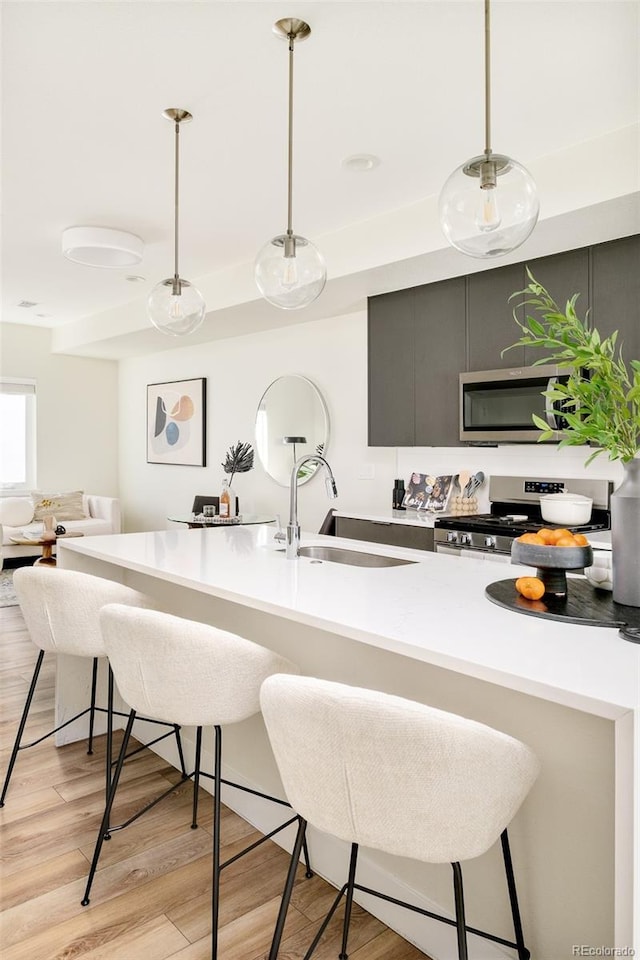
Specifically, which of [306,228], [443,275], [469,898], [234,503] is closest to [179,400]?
[234,503]

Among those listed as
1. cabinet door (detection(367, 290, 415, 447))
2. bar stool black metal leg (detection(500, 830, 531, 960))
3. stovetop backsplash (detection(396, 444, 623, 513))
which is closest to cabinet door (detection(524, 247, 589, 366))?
stovetop backsplash (detection(396, 444, 623, 513))

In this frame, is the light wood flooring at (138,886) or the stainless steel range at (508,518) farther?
the stainless steel range at (508,518)

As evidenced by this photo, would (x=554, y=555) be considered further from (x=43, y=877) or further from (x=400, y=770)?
(x=43, y=877)

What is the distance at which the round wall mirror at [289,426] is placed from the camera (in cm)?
514

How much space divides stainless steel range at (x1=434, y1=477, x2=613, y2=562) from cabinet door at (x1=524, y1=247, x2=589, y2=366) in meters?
0.78

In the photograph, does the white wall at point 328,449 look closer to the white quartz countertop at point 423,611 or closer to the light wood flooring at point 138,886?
the white quartz countertop at point 423,611

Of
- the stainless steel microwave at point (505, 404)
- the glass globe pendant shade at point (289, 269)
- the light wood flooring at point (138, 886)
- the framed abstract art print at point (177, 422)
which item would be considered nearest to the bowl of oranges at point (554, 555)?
the light wood flooring at point (138, 886)

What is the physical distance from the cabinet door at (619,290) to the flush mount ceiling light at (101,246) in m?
2.71

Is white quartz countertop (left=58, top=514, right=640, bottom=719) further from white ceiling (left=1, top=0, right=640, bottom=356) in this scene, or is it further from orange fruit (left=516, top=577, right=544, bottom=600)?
white ceiling (left=1, top=0, right=640, bottom=356)

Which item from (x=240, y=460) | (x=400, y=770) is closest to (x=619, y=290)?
(x=400, y=770)

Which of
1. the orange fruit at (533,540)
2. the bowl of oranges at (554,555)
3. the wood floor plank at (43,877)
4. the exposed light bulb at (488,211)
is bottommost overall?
the wood floor plank at (43,877)

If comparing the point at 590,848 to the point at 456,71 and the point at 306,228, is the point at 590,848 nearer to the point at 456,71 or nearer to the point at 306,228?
the point at 456,71

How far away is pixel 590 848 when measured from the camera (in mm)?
1351

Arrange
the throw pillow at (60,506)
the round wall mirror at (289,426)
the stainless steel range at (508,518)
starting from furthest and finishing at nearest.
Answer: the throw pillow at (60,506) → the round wall mirror at (289,426) → the stainless steel range at (508,518)
